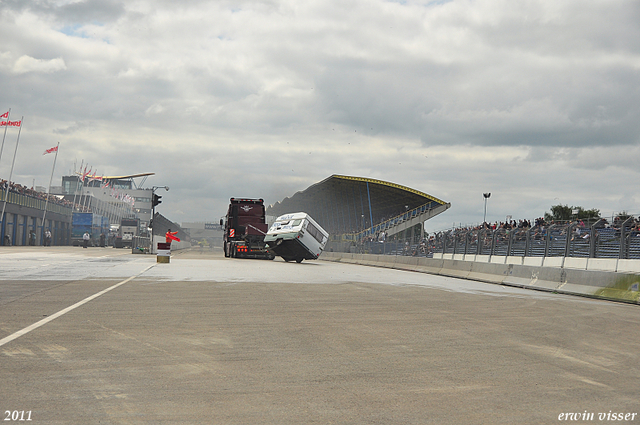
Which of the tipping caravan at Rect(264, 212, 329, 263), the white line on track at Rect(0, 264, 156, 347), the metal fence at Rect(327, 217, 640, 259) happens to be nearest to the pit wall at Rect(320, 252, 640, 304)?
the metal fence at Rect(327, 217, 640, 259)

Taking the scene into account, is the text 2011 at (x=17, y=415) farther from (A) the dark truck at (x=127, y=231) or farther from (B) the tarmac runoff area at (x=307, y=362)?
(A) the dark truck at (x=127, y=231)

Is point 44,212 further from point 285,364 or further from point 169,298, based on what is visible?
point 285,364

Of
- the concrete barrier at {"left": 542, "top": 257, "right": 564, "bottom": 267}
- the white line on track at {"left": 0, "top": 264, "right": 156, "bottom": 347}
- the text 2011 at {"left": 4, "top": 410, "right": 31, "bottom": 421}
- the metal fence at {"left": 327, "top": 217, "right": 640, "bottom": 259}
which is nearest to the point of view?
the text 2011 at {"left": 4, "top": 410, "right": 31, "bottom": 421}

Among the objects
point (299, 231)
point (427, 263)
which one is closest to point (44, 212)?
point (299, 231)

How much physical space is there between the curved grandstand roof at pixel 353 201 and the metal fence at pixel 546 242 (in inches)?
1573

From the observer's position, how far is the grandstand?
79.4m

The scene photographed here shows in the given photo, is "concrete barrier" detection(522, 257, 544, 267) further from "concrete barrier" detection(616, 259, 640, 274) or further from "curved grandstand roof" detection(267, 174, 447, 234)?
"curved grandstand roof" detection(267, 174, 447, 234)

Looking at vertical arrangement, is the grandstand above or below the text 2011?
above

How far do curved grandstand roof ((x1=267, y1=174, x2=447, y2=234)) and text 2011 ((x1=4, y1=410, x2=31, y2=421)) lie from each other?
7369cm

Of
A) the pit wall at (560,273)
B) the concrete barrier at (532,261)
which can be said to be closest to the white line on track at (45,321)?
the pit wall at (560,273)

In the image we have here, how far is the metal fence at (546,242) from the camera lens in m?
20.5

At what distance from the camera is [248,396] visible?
5.45 m

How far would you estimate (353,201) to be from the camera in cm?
9625

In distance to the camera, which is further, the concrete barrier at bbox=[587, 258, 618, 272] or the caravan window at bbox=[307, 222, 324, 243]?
the caravan window at bbox=[307, 222, 324, 243]
